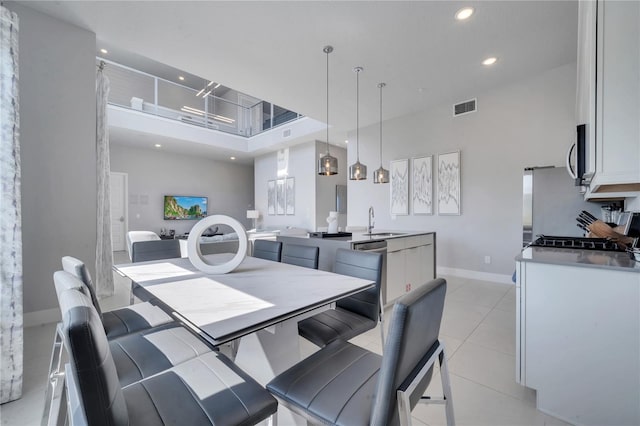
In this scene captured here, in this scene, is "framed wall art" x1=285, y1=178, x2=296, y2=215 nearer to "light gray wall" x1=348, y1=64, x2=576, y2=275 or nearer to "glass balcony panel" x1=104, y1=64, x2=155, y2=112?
"light gray wall" x1=348, y1=64, x2=576, y2=275

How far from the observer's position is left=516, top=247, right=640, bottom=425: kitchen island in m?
1.26

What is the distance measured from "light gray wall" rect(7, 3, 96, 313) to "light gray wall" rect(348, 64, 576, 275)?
415 centimetres

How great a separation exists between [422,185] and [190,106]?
21.2ft

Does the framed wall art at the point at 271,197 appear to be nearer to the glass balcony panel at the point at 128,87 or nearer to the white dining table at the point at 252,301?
the glass balcony panel at the point at 128,87

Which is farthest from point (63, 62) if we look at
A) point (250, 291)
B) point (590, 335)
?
point (590, 335)

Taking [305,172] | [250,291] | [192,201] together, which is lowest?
[250,291]

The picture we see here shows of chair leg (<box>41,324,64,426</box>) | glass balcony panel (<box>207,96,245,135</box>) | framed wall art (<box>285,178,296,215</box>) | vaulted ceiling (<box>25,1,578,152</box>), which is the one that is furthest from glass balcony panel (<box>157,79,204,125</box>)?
chair leg (<box>41,324,64,426</box>)

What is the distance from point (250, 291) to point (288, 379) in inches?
17.4

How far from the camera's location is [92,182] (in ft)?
10.0

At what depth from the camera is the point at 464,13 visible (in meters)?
2.70

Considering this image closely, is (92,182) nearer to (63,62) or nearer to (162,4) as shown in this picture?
(63,62)

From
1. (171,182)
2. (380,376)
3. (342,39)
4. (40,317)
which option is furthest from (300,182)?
(380,376)

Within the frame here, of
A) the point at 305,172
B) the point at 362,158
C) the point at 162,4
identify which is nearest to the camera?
the point at 162,4

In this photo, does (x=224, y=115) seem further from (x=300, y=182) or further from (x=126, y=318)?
(x=126, y=318)
